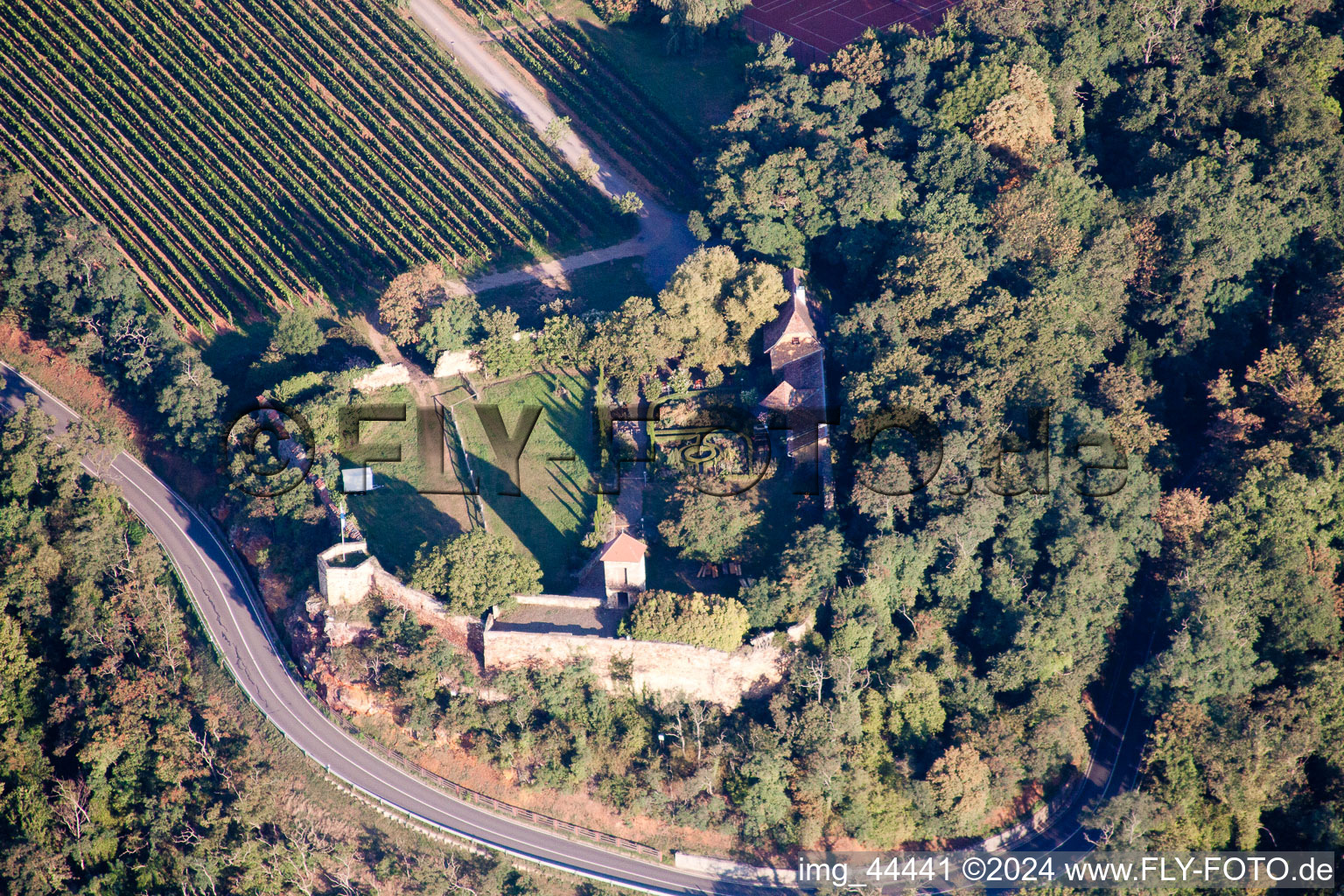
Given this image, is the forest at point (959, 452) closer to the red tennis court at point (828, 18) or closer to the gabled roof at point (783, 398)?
the gabled roof at point (783, 398)

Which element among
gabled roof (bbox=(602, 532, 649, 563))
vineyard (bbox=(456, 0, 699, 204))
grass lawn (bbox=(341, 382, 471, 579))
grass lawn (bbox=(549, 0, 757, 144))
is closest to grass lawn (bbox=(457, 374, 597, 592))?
grass lawn (bbox=(341, 382, 471, 579))

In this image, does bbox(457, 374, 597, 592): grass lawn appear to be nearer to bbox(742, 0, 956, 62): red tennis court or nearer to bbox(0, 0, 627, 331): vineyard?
bbox(0, 0, 627, 331): vineyard

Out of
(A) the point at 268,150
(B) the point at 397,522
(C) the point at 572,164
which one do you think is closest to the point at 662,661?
(B) the point at 397,522

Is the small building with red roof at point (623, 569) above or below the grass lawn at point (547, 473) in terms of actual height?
below

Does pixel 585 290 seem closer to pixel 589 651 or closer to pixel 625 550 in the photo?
pixel 625 550

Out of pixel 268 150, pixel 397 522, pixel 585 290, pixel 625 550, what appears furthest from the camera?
pixel 268 150

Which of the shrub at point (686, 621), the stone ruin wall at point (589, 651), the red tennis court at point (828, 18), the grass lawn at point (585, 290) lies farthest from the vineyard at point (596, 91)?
the stone ruin wall at point (589, 651)

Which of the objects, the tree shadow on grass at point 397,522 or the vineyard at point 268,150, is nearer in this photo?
the tree shadow on grass at point 397,522
